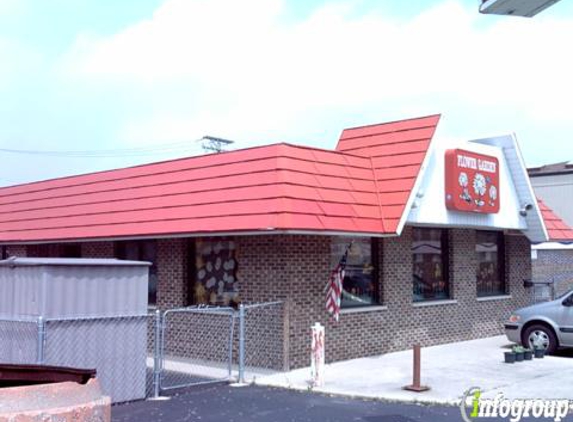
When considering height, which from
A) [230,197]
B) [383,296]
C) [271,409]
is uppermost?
[230,197]

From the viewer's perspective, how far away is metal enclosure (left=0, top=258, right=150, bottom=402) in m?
9.39

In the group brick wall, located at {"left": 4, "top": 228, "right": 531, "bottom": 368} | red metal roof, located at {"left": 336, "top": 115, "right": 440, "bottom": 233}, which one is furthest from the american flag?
red metal roof, located at {"left": 336, "top": 115, "right": 440, "bottom": 233}

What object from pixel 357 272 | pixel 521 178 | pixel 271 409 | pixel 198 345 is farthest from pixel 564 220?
pixel 271 409

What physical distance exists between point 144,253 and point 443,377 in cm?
754

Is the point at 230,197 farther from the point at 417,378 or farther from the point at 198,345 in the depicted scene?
the point at 417,378

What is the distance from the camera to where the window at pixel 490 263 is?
705 inches

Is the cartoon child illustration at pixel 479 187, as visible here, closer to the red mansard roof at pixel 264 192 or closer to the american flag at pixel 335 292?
the red mansard roof at pixel 264 192

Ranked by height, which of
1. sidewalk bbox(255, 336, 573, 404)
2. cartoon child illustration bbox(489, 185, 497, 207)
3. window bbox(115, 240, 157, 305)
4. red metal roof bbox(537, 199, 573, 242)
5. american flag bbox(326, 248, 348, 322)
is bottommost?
sidewalk bbox(255, 336, 573, 404)

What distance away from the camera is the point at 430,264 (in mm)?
16422

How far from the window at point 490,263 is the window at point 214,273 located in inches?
279

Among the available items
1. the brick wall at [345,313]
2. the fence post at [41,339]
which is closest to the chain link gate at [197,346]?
the brick wall at [345,313]

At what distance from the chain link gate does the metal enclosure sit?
1.86 metres

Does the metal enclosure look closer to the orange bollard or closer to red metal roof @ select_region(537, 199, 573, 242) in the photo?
the orange bollard

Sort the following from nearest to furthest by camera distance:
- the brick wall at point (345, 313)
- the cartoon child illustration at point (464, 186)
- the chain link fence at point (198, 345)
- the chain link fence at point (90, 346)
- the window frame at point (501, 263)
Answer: the chain link fence at point (90, 346)
the chain link fence at point (198, 345)
the brick wall at point (345, 313)
the cartoon child illustration at point (464, 186)
the window frame at point (501, 263)
